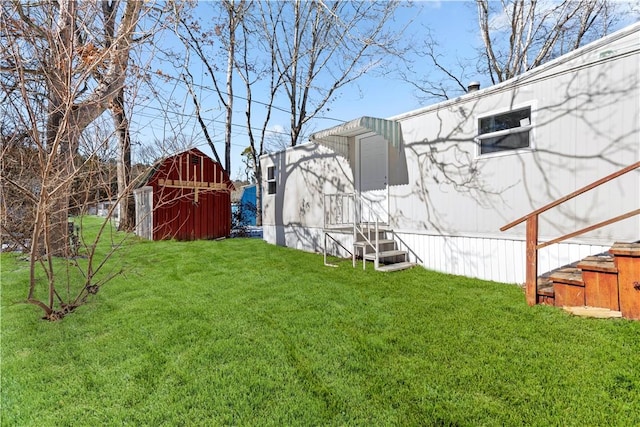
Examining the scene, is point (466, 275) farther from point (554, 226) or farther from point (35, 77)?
point (35, 77)

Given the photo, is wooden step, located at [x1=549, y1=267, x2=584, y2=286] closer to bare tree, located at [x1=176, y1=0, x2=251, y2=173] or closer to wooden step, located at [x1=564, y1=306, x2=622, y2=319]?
wooden step, located at [x1=564, y1=306, x2=622, y2=319]

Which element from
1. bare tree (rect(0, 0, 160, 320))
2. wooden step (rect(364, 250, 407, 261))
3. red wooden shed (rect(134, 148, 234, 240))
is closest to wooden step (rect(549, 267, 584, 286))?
wooden step (rect(364, 250, 407, 261))

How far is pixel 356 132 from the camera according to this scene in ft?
22.6

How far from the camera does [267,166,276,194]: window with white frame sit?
9562 millimetres

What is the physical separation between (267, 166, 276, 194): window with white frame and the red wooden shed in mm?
2482

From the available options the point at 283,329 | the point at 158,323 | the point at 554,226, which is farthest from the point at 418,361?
the point at 554,226

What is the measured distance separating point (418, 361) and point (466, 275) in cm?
321

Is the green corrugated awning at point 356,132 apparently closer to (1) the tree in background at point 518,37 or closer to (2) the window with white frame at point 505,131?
(2) the window with white frame at point 505,131

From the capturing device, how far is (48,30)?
270 centimetres

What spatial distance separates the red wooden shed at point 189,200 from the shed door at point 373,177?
5.84 meters

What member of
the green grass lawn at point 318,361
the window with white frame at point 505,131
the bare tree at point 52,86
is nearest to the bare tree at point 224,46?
the bare tree at point 52,86

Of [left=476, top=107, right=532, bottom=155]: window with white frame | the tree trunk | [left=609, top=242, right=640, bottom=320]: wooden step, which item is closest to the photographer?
[left=609, top=242, right=640, bottom=320]: wooden step

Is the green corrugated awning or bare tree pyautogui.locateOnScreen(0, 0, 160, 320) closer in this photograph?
bare tree pyautogui.locateOnScreen(0, 0, 160, 320)

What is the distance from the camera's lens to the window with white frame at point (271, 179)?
31.4 feet
